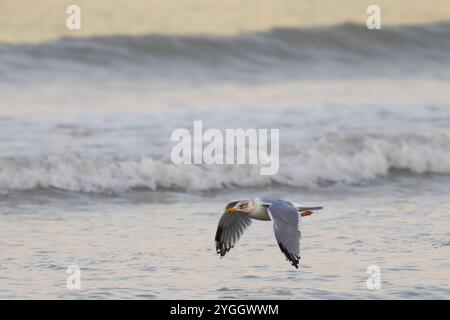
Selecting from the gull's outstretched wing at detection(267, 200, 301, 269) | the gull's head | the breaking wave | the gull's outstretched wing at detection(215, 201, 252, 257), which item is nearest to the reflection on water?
the gull's outstretched wing at detection(215, 201, 252, 257)

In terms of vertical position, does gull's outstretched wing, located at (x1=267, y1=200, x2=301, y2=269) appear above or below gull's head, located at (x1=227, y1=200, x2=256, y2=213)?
below

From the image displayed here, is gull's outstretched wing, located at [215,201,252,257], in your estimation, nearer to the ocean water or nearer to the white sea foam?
the ocean water

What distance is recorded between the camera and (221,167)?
1352 centimetres

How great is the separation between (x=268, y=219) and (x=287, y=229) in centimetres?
75

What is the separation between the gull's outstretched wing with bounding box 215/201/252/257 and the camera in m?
9.41

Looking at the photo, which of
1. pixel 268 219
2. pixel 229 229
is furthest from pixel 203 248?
pixel 268 219

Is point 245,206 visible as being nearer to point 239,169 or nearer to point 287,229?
point 287,229

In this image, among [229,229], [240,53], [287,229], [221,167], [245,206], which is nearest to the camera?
[287,229]

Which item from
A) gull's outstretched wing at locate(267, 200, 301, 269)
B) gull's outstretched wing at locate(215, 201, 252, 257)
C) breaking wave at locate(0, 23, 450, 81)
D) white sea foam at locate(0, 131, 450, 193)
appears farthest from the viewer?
breaking wave at locate(0, 23, 450, 81)

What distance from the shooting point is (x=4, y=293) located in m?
8.39

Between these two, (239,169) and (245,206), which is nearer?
(245,206)

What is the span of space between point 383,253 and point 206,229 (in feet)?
5.94
